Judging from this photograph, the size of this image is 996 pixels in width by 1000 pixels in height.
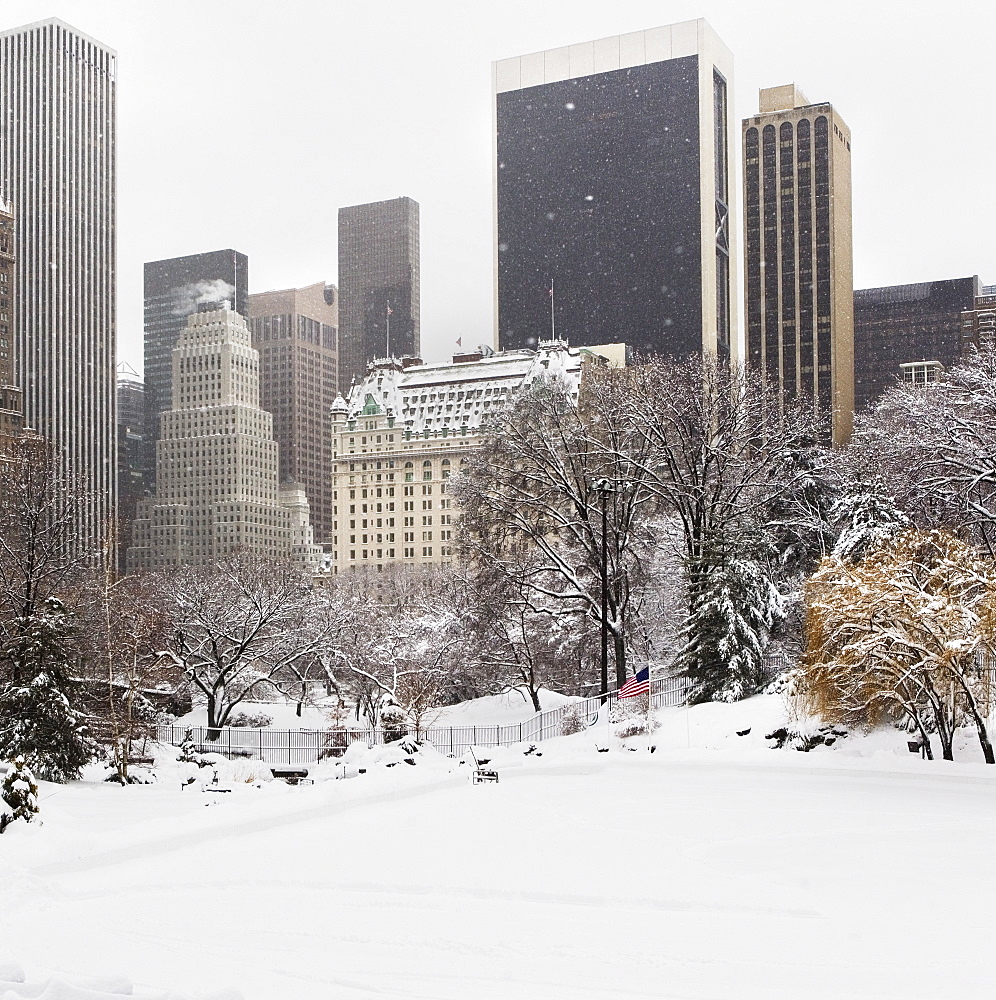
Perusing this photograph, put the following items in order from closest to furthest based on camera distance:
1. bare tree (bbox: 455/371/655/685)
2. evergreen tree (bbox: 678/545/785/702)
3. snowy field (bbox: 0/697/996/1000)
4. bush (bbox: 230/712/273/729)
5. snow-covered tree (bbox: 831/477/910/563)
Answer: snowy field (bbox: 0/697/996/1000)
evergreen tree (bbox: 678/545/785/702)
snow-covered tree (bbox: 831/477/910/563)
bare tree (bbox: 455/371/655/685)
bush (bbox: 230/712/273/729)

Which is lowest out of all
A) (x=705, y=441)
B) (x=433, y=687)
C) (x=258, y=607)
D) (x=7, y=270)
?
(x=433, y=687)

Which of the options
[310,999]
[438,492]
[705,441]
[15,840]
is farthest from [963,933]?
[438,492]

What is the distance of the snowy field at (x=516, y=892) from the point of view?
10.4 meters

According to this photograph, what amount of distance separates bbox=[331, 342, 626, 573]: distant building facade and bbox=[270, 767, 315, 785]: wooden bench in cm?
13002

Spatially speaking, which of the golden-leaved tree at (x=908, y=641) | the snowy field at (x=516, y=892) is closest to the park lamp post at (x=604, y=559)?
the golden-leaved tree at (x=908, y=641)

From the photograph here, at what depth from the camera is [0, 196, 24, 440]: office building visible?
130 m

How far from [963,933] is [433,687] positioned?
34.8 meters

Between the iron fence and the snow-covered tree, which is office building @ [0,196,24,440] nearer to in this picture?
the iron fence

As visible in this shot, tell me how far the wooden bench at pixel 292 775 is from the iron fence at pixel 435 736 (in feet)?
16.3

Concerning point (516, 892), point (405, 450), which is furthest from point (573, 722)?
point (405, 450)

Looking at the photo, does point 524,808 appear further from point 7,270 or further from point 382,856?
point 7,270

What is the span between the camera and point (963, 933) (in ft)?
38.5

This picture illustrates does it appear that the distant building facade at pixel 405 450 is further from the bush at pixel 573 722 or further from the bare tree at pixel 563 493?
the bush at pixel 573 722

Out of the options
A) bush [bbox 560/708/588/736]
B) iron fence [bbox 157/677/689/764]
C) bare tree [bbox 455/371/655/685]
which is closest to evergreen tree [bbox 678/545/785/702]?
iron fence [bbox 157/677/689/764]
